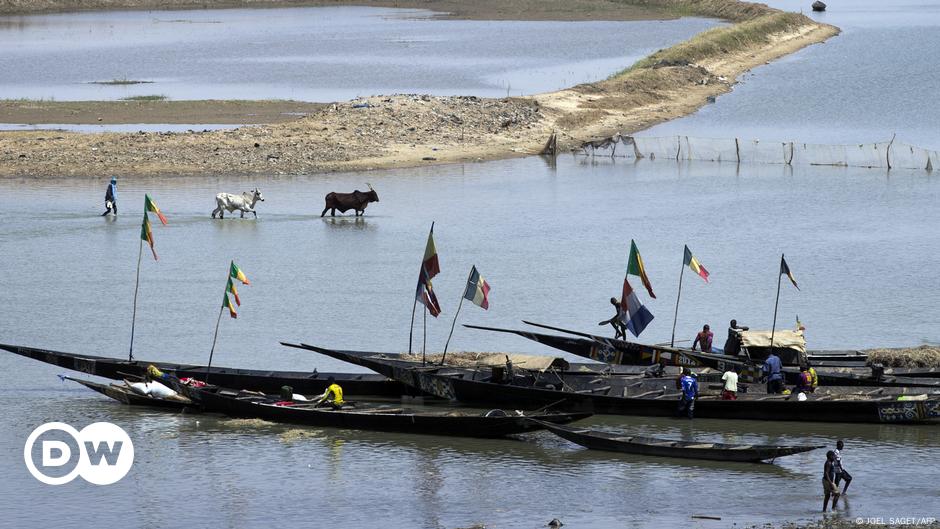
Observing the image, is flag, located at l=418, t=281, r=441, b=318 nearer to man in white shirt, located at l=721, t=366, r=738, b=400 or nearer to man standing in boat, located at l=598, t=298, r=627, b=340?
man standing in boat, located at l=598, t=298, r=627, b=340

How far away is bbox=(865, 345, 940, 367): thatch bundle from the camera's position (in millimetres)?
29453

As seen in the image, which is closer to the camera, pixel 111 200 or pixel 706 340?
pixel 706 340

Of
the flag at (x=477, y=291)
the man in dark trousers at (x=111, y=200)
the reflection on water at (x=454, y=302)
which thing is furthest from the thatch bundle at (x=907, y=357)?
the man in dark trousers at (x=111, y=200)

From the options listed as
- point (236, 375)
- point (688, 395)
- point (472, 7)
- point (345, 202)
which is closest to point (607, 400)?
point (688, 395)

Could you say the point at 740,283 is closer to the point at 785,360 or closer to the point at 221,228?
the point at 785,360

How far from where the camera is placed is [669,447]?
78.5 feet

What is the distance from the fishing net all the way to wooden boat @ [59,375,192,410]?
3387cm

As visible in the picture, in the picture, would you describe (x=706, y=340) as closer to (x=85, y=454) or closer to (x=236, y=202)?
(x=85, y=454)

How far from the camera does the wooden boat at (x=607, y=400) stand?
25938mm

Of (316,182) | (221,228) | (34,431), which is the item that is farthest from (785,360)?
(316,182)

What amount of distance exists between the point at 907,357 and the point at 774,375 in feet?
14.0

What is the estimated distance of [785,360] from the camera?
1144 inches

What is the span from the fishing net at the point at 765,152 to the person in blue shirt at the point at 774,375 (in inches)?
1191

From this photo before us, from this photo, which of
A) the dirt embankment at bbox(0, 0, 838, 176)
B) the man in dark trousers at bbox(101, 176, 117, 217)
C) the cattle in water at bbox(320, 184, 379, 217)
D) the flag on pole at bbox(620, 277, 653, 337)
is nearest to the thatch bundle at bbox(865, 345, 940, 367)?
the flag on pole at bbox(620, 277, 653, 337)
